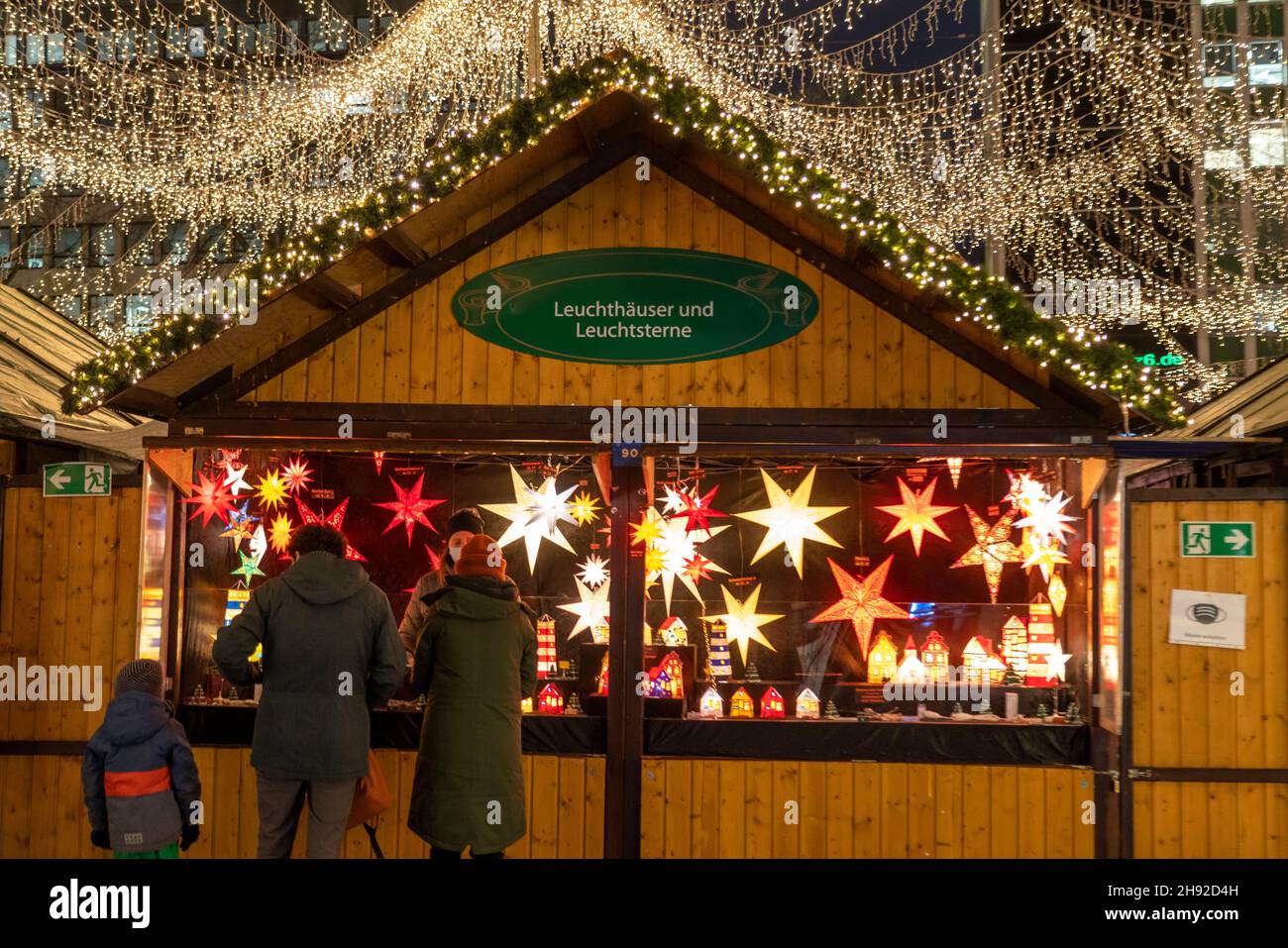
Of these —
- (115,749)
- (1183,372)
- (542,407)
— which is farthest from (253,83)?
(1183,372)

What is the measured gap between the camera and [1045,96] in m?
21.4

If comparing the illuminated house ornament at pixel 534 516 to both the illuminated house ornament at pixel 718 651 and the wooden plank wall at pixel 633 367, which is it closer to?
the illuminated house ornament at pixel 718 651

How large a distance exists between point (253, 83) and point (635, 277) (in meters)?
12.7

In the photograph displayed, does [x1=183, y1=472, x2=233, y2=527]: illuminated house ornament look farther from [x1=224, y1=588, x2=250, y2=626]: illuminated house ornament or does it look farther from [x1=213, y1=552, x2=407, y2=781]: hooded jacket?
[x1=213, y1=552, x2=407, y2=781]: hooded jacket

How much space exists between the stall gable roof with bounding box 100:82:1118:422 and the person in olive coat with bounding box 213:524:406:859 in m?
1.93

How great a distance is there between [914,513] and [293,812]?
5.22m

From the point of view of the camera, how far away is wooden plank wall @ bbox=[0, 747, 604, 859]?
6496mm

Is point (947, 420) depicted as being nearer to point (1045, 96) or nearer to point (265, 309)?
point (265, 309)

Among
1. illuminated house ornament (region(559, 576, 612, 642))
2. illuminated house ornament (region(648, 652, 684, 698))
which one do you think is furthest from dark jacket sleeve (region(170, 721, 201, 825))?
illuminated house ornament (region(559, 576, 612, 642))

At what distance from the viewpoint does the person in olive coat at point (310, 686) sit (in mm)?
5043

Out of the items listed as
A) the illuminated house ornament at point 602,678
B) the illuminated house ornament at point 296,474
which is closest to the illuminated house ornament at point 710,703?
the illuminated house ornament at point 602,678

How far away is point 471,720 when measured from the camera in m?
5.20

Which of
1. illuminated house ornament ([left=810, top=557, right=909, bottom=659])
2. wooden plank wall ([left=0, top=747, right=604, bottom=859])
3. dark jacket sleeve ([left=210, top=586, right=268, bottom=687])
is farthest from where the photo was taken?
illuminated house ornament ([left=810, top=557, right=909, bottom=659])

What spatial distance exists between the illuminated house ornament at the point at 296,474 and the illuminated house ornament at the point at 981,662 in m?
5.67
